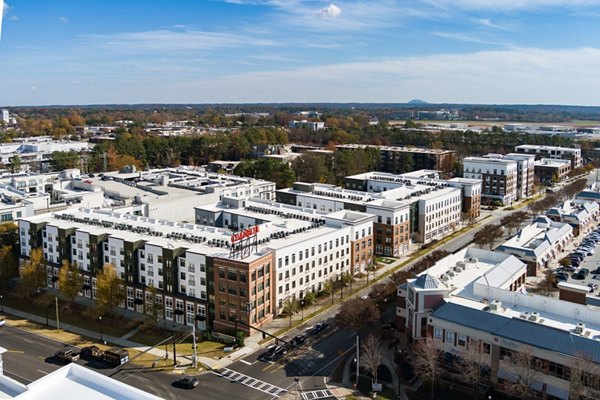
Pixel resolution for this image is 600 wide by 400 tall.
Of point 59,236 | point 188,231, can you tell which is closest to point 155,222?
point 188,231

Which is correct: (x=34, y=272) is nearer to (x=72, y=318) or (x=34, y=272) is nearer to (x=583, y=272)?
(x=72, y=318)

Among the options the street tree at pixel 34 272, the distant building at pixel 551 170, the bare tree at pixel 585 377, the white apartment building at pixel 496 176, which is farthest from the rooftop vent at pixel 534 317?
the distant building at pixel 551 170

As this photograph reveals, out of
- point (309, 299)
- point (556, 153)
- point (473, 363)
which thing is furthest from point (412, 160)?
point (473, 363)

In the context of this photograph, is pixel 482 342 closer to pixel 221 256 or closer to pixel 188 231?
pixel 221 256

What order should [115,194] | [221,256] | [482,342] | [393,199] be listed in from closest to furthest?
[482,342] → [221,256] → [393,199] → [115,194]

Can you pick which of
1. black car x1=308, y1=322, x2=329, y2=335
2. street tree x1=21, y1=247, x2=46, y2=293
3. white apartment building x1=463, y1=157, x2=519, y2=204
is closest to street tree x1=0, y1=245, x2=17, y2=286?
street tree x1=21, y1=247, x2=46, y2=293

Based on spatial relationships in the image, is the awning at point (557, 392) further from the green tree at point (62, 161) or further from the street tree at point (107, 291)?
the green tree at point (62, 161)
